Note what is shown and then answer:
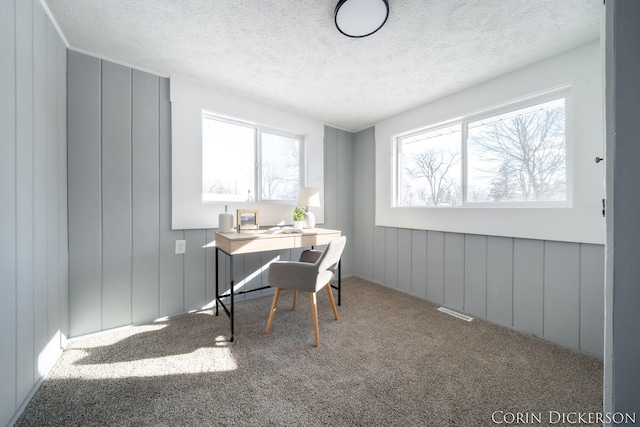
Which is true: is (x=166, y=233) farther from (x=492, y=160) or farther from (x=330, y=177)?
(x=492, y=160)

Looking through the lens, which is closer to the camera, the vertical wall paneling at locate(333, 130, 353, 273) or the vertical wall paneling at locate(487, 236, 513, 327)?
the vertical wall paneling at locate(487, 236, 513, 327)

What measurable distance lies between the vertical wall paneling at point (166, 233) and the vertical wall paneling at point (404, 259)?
2.42m

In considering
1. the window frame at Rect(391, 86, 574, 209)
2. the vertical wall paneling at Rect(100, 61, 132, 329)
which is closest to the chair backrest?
the window frame at Rect(391, 86, 574, 209)

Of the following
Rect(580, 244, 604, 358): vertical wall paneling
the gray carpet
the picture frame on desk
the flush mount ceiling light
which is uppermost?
the flush mount ceiling light

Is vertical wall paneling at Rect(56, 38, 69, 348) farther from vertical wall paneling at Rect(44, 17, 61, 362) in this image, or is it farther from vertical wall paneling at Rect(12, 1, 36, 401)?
vertical wall paneling at Rect(12, 1, 36, 401)

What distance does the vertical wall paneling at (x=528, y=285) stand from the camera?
1.86 m

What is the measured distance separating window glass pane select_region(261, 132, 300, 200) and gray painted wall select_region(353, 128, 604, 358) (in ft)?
3.67

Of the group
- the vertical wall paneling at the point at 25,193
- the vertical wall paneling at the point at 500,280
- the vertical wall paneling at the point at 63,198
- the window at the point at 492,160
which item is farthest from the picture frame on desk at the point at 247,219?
the vertical wall paneling at the point at 500,280

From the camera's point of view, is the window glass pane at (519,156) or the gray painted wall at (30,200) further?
the window glass pane at (519,156)

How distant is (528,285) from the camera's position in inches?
75.5

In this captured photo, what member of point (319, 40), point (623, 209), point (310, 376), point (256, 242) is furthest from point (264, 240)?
point (623, 209)

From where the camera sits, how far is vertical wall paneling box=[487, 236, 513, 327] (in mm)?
2020

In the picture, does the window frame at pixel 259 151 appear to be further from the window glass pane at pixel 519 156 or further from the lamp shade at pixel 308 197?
the window glass pane at pixel 519 156

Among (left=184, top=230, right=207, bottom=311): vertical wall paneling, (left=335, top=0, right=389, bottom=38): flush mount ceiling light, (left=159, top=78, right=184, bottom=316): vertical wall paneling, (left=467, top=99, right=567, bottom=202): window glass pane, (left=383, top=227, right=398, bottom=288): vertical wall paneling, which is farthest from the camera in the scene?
(left=383, top=227, right=398, bottom=288): vertical wall paneling
